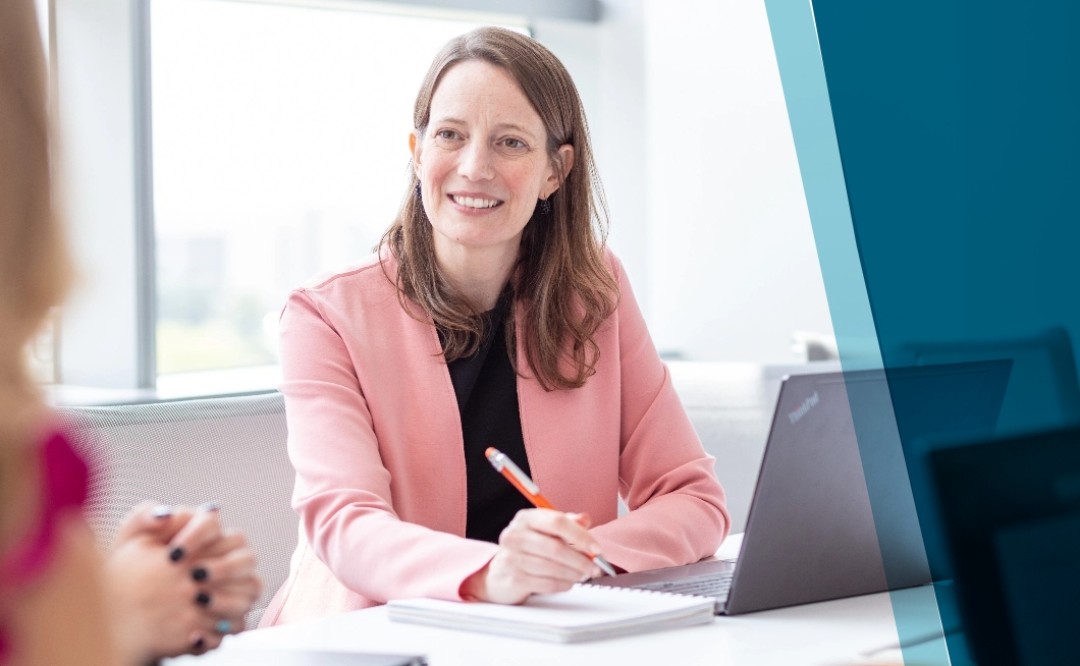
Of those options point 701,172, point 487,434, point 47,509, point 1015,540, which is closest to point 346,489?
point 487,434

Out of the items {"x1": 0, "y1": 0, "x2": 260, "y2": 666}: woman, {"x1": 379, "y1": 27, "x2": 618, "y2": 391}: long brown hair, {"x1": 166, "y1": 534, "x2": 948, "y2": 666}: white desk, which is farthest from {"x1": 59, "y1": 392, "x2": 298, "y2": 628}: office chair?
{"x1": 0, "y1": 0, "x2": 260, "y2": 666}: woman

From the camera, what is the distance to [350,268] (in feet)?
6.17

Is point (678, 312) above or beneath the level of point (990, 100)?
above

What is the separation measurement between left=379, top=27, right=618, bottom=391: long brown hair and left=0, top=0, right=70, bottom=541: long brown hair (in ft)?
4.60

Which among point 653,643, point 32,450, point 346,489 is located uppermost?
point 346,489

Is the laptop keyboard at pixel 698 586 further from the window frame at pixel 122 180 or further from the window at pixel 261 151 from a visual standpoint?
the window at pixel 261 151

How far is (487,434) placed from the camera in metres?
1.85

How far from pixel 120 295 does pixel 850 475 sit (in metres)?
2.30

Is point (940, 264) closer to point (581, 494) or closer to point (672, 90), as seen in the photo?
point (581, 494)

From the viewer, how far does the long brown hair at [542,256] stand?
189 centimetres

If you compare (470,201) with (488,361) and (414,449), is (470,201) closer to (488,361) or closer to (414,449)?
(488,361)

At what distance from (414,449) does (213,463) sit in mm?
414

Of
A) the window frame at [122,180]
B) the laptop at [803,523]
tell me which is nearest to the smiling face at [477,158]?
the laptop at [803,523]

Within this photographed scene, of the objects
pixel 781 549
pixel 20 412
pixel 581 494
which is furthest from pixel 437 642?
pixel 20 412
